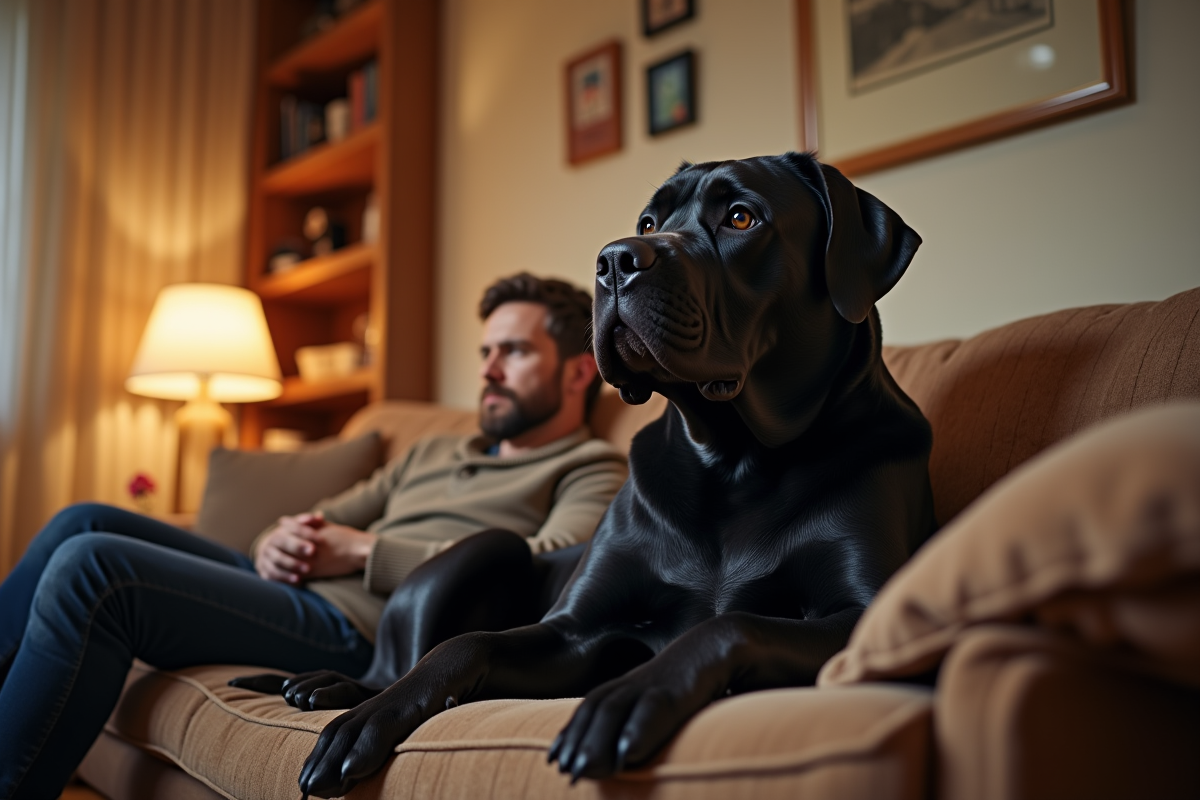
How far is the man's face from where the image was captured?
7.01 ft

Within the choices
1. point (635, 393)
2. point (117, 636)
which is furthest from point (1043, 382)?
point (117, 636)

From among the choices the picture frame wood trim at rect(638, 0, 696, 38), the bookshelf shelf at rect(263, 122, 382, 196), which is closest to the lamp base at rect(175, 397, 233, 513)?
the bookshelf shelf at rect(263, 122, 382, 196)

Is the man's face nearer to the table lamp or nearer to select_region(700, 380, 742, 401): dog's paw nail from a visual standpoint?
select_region(700, 380, 742, 401): dog's paw nail

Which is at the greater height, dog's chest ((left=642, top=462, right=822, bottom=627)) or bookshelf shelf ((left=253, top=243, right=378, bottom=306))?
bookshelf shelf ((left=253, top=243, right=378, bottom=306))

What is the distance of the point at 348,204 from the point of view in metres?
4.23

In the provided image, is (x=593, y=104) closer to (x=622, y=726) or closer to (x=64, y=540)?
(x=64, y=540)

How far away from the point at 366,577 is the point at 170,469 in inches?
94.9

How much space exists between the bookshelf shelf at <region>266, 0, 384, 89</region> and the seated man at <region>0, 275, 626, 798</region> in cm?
185

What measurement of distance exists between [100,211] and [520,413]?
2511mm

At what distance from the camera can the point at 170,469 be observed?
3842 millimetres

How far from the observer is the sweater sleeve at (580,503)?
1765 mm

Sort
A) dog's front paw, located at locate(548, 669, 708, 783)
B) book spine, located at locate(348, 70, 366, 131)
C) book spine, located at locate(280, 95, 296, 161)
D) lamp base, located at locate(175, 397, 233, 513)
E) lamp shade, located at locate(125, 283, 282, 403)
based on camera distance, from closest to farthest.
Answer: dog's front paw, located at locate(548, 669, 708, 783)
lamp shade, located at locate(125, 283, 282, 403)
lamp base, located at locate(175, 397, 233, 513)
book spine, located at locate(348, 70, 366, 131)
book spine, located at locate(280, 95, 296, 161)

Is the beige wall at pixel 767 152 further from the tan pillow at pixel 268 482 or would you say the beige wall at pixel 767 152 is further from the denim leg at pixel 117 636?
the denim leg at pixel 117 636

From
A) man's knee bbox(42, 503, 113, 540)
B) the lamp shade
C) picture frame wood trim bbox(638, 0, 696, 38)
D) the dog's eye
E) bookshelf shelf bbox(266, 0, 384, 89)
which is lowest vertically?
man's knee bbox(42, 503, 113, 540)
